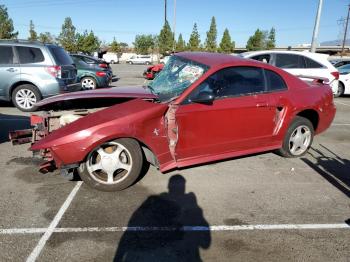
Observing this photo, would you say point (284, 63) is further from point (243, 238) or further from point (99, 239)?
point (99, 239)

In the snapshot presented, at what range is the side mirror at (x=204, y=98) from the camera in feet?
13.3

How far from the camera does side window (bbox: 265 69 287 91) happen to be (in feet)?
16.0

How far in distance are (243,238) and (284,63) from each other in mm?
8342

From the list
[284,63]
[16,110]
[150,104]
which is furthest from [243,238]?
[284,63]

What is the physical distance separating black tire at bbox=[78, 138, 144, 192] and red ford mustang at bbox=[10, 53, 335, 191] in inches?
0.5

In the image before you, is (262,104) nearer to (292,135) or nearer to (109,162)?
(292,135)

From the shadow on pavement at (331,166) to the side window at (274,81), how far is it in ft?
4.59

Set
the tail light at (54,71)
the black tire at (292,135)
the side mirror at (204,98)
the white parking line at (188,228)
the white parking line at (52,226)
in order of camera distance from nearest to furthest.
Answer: the white parking line at (52,226)
the white parking line at (188,228)
the side mirror at (204,98)
the black tire at (292,135)
the tail light at (54,71)

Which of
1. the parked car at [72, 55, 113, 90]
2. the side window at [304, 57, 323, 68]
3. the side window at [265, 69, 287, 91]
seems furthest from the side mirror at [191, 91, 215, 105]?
the parked car at [72, 55, 113, 90]

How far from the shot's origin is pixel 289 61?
10.5 m

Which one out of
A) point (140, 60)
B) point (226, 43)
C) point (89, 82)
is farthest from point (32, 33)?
point (89, 82)

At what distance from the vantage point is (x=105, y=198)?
3939 mm

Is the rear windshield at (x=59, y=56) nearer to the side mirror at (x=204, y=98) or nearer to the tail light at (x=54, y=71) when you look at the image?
the tail light at (x=54, y=71)

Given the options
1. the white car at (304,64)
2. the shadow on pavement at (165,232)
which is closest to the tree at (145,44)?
the white car at (304,64)
